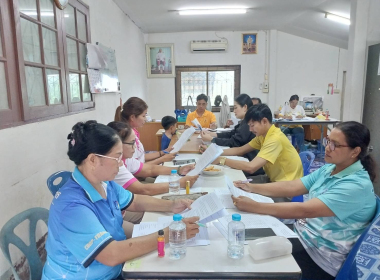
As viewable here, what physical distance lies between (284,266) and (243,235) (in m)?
0.19

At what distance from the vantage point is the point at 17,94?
5.72 ft

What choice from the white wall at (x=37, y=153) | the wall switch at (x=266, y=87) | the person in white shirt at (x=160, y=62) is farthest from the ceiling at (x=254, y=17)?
the wall switch at (x=266, y=87)

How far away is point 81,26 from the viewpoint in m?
2.99

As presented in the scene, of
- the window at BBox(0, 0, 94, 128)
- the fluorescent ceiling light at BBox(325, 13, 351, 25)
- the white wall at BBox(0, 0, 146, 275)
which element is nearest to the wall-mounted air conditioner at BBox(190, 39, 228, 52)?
the fluorescent ceiling light at BBox(325, 13, 351, 25)

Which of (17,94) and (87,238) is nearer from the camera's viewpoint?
(87,238)

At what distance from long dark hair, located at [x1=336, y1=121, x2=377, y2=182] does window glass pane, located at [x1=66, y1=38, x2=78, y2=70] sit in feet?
7.94

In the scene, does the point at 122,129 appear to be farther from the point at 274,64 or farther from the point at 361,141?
the point at 274,64

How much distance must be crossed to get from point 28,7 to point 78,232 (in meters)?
1.76

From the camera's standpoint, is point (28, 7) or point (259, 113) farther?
point (259, 113)

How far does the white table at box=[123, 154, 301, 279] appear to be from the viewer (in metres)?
0.99

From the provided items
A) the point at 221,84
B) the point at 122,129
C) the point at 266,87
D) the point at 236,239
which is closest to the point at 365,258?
the point at 236,239

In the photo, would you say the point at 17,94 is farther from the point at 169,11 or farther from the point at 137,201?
the point at 169,11

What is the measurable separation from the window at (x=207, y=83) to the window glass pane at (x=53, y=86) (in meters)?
4.81

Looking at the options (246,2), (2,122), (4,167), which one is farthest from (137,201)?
(246,2)
